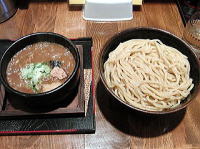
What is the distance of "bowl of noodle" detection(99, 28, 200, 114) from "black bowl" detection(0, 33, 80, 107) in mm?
130

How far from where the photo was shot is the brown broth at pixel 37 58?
1.04 metres

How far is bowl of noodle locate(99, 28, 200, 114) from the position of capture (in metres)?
0.96

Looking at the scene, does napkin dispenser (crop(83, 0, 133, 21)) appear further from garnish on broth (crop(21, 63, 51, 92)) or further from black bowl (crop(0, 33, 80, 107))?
garnish on broth (crop(21, 63, 51, 92))

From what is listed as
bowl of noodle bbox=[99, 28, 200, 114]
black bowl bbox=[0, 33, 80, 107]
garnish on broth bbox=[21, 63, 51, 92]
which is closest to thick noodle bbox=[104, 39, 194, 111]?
bowl of noodle bbox=[99, 28, 200, 114]

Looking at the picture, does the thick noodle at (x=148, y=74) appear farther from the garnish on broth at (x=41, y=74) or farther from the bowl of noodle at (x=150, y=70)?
the garnish on broth at (x=41, y=74)

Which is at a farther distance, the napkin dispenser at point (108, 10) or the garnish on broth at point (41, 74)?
the napkin dispenser at point (108, 10)

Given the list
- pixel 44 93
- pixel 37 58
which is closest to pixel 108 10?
pixel 37 58

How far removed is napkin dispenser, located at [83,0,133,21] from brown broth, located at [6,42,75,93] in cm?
41

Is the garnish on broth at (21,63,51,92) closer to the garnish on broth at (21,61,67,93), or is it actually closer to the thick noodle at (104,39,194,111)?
the garnish on broth at (21,61,67,93)

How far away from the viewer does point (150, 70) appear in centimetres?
104

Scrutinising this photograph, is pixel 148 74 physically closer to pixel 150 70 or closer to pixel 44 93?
pixel 150 70

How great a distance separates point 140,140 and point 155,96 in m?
0.20

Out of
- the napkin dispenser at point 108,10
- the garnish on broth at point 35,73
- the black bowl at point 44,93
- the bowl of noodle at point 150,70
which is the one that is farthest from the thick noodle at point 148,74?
the napkin dispenser at point 108,10

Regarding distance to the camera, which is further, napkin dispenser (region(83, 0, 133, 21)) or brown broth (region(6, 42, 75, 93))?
napkin dispenser (region(83, 0, 133, 21))
